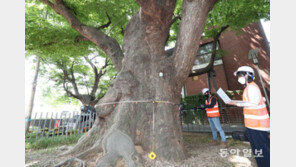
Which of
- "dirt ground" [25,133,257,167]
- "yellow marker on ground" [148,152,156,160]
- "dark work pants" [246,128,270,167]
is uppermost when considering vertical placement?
"dark work pants" [246,128,270,167]

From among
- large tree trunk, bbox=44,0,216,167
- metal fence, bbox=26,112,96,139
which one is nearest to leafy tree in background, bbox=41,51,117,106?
metal fence, bbox=26,112,96,139

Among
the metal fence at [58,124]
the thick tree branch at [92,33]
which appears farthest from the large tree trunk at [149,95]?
the metal fence at [58,124]

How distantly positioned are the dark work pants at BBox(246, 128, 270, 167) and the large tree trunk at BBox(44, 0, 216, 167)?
4.87 feet

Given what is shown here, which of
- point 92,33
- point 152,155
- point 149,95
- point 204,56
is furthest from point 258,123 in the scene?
point 204,56

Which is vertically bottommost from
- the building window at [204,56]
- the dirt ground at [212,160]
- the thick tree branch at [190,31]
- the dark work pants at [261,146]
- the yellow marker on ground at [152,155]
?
the dirt ground at [212,160]

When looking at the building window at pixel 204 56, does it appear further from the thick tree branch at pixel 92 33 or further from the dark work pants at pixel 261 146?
the dark work pants at pixel 261 146

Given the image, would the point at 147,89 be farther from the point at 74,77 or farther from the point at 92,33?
the point at 74,77

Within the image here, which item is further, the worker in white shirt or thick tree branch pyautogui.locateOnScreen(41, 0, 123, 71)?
thick tree branch pyautogui.locateOnScreen(41, 0, 123, 71)

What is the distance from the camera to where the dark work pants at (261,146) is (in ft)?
8.23

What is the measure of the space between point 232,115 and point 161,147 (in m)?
8.75

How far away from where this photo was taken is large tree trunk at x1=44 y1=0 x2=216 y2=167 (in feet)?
10.8

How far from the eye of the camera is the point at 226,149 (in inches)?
168

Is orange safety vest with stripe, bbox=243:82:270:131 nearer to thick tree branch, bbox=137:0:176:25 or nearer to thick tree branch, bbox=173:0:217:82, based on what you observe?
thick tree branch, bbox=173:0:217:82

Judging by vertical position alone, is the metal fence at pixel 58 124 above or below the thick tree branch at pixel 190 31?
below
